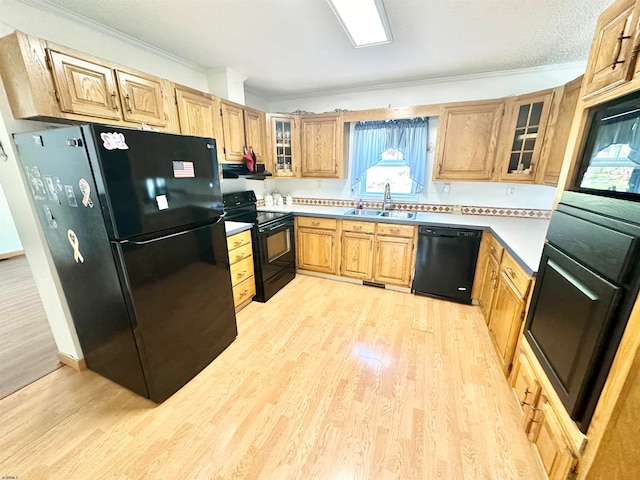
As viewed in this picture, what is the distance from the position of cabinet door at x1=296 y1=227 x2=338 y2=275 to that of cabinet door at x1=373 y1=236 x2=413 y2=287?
59 cm

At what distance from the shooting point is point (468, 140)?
2799 mm

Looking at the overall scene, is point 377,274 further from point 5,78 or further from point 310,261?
point 5,78

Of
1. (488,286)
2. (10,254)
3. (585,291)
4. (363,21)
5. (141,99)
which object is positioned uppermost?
(363,21)

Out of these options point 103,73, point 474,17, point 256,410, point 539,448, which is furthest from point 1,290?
point 474,17

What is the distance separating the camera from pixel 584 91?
4.10ft

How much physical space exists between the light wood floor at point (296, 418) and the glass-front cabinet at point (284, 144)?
223 cm

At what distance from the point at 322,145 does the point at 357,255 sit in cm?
156

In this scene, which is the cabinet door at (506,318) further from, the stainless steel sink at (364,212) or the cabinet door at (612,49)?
the stainless steel sink at (364,212)

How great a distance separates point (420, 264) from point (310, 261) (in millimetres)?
1463

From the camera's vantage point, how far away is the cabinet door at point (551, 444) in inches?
41.1

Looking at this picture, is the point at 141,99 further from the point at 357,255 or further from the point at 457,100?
the point at 457,100

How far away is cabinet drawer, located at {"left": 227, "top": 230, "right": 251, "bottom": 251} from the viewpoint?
2.46 m

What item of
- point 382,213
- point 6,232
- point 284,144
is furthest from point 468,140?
point 6,232

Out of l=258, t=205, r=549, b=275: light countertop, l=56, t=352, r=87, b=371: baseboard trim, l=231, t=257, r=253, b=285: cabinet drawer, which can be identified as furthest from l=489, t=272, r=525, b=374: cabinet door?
l=56, t=352, r=87, b=371: baseboard trim
